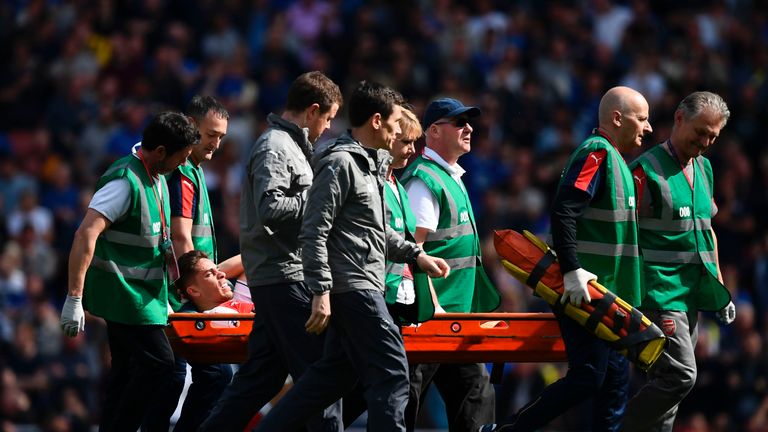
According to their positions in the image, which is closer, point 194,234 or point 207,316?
point 207,316

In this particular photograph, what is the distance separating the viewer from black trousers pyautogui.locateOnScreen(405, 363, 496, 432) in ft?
27.7

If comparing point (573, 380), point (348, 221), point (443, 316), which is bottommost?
point (573, 380)

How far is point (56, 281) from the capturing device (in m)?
15.5

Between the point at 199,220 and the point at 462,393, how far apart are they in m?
1.80

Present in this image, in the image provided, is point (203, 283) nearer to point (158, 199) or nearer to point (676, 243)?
point (158, 199)

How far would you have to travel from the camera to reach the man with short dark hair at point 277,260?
7.46 meters

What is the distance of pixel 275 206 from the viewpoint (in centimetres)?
740

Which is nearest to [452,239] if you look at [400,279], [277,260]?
[400,279]

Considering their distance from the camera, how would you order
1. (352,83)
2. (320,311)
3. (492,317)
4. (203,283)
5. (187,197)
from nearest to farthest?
1. (320,311)
2. (492,317)
3. (203,283)
4. (187,197)
5. (352,83)

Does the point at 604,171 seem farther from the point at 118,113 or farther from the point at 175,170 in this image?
the point at 118,113

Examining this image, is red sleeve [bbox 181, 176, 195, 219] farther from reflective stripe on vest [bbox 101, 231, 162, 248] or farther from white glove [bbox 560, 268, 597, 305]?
white glove [bbox 560, 268, 597, 305]

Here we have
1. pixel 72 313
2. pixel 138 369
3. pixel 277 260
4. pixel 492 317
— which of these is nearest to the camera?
pixel 277 260

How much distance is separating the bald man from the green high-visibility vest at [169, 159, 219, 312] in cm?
193

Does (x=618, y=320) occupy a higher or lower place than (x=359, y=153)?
lower
